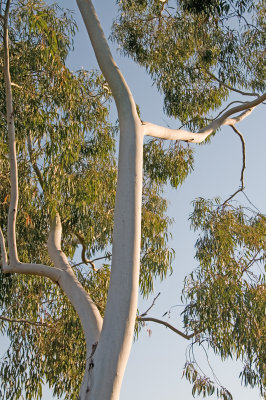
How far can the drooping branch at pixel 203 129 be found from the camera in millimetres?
4835

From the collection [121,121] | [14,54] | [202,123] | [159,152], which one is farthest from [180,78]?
[121,121]

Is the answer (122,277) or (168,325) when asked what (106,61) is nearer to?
(122,277)

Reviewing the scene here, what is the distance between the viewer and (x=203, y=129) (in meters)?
6.00

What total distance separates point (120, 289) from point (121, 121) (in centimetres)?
121

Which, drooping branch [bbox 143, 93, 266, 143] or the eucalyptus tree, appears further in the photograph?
the eucalyptus tree

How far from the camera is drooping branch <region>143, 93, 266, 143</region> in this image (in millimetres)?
4835

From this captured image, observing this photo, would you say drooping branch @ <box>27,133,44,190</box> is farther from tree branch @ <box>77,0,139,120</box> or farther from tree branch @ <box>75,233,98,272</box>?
tree branch @ <box>77,0,139,120</box>

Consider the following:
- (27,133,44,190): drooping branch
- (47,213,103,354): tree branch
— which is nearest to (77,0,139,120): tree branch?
(47,213,103,354): tree branch

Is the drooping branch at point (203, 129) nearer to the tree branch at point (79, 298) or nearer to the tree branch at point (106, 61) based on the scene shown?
the tree branch at point (106, 61)

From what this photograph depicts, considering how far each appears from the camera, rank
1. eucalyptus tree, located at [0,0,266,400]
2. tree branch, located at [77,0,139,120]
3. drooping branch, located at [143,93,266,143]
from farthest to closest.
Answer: eucalyptus tree, located at [0,0,266,400] < drooping branch, located at [143,93,266,143] < tree branch, located at [77,0,139,120]

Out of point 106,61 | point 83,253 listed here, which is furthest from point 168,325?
point 106,61

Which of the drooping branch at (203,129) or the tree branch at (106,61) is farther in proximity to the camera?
the drooping branch at (203,129)

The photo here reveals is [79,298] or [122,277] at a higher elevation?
[79,298]

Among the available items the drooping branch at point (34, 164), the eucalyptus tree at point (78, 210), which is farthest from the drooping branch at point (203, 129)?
the drooping branch at point (34, 164)
